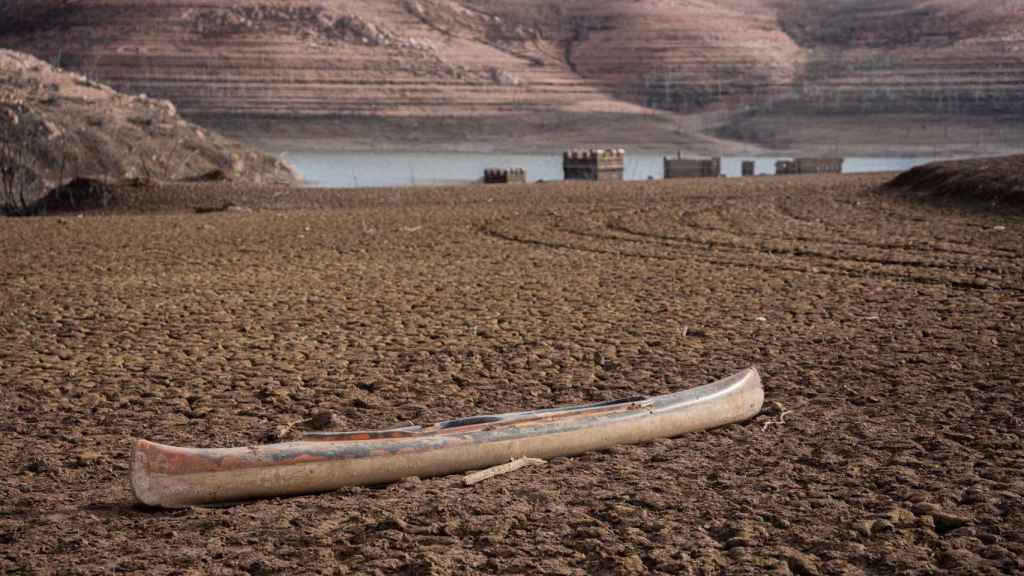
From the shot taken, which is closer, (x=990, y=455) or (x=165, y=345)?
(x=990, y=455)

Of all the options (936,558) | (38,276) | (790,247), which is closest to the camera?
(936,558)

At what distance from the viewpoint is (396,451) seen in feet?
13.4

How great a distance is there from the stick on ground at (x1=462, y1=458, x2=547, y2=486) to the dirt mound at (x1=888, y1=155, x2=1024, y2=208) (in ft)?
35.7

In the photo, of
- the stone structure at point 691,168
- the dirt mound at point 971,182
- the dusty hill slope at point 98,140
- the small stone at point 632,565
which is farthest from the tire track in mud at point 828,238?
the stone structure at point 691,168

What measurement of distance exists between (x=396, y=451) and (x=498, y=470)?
0.38m

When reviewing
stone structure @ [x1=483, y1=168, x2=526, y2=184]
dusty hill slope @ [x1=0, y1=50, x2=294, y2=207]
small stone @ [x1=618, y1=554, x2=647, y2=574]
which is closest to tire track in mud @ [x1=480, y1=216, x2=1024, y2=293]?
small stone @ [x1=618, y1=554, x2=647, y2=574]

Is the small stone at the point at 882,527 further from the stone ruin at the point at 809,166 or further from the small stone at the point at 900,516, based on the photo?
the stone ruin at the point at 809,166

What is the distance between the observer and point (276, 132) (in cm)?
6375

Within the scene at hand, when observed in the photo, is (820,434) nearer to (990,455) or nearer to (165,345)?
(990,455)

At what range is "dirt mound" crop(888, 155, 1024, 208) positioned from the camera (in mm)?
14156

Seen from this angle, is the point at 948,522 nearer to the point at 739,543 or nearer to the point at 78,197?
the point at 739,543

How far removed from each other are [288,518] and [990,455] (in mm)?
2550

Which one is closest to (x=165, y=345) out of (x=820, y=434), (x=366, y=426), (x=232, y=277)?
(x=366, y=426)

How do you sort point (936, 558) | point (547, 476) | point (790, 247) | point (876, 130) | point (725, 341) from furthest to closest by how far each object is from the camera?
point (876, 130), point (790, 247), point (725, 341), point (547, 476), point (936, 558)
